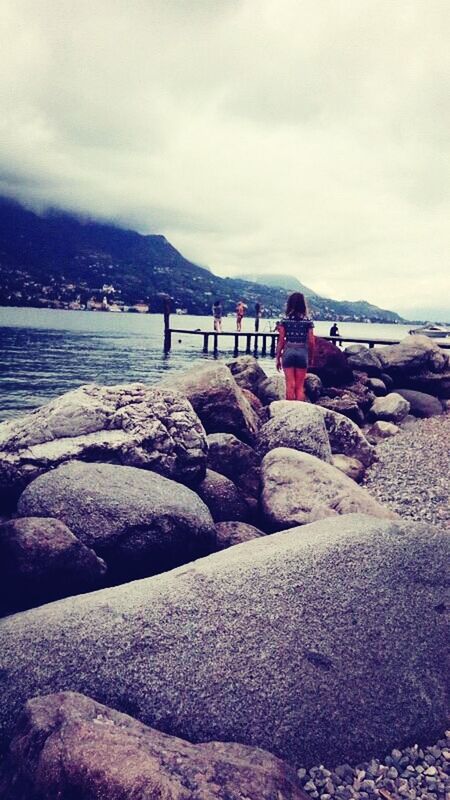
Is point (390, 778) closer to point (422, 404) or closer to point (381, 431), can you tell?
point (381, 431)

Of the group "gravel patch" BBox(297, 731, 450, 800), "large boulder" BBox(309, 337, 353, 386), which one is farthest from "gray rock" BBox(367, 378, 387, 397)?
"gravel patch" BBox(297, 731, 450, 800)

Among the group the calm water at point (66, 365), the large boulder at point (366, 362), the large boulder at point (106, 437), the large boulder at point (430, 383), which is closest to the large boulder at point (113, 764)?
the large boulder at point (106, 437)

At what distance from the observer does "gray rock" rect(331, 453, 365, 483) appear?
8375mm

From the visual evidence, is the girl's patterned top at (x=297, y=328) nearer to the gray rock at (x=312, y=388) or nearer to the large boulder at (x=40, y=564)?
the gray rock at (x=312, y=388)

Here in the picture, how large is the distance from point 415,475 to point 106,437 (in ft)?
17.1

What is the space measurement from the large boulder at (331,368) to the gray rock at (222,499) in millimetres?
9207

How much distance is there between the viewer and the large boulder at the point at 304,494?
5.42 metres

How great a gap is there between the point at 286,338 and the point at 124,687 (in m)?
7.82

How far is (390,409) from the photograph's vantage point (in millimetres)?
13398

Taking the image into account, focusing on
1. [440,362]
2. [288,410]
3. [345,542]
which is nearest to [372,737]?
[345,542]

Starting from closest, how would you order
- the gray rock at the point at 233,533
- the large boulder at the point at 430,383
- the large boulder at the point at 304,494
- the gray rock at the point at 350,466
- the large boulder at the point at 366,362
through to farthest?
the gray rock at the point at 233,533, the large boulder at the point at 304,494, the gray rock at the point at 350,466, the large boulder at the point at 430,383, the large boulder at the point at 366,362

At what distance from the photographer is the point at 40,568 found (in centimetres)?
366

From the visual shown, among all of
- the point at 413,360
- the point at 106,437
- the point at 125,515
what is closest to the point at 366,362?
the point at 413,360

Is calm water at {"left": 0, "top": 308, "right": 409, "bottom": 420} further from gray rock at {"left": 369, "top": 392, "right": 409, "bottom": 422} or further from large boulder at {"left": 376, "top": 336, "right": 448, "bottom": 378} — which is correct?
large boulder at {"left": 376, "top": 336, "right": 448, "bottom": 378}
